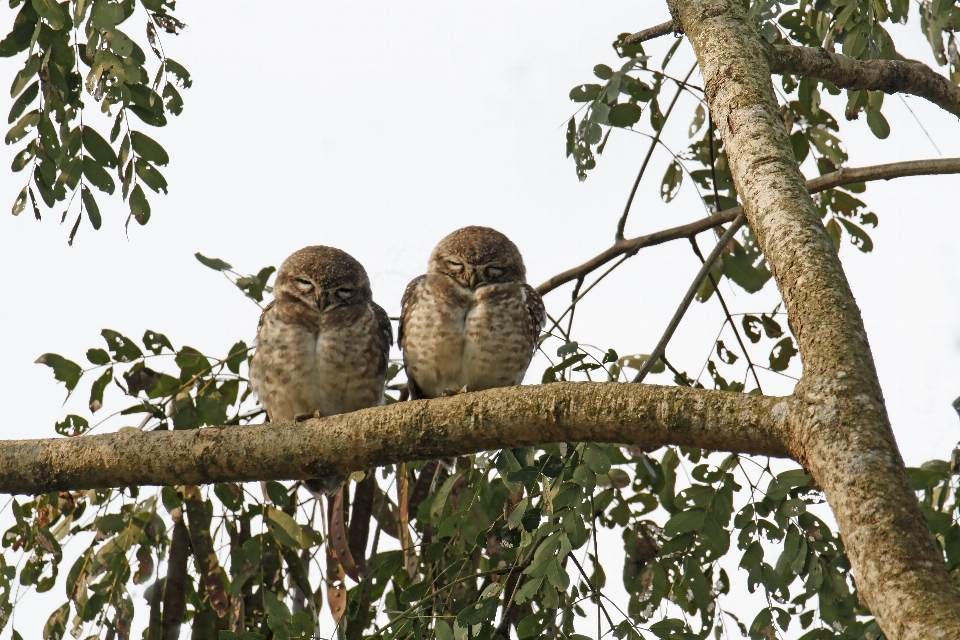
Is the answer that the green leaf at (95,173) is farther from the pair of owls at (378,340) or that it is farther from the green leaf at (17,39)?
the pair of owls at (378,340)

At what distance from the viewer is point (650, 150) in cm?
369

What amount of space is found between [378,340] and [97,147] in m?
1.10

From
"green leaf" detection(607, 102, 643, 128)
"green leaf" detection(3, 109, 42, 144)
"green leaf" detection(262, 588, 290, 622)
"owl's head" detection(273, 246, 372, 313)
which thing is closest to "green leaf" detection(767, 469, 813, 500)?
"green leaf" detection(607, 102, 643, 128)

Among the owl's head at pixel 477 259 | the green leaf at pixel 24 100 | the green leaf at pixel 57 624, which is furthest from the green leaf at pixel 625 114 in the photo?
the green leaf at pixel 57 624

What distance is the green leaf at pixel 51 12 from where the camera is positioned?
2.51 m

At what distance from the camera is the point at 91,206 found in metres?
2.94

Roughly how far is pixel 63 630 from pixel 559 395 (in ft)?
6.51

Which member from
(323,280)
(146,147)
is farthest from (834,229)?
(146,147)

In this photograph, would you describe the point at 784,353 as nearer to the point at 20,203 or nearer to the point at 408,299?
the point at 408,299

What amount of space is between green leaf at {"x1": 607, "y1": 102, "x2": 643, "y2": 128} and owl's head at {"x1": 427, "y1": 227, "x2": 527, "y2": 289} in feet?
2.29

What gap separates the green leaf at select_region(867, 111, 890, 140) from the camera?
362cm

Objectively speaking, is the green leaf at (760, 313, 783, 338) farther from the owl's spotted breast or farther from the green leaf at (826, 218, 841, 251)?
the owl's spotted breast

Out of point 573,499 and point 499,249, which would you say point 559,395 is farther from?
point 499,249

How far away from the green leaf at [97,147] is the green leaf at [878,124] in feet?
8.30
